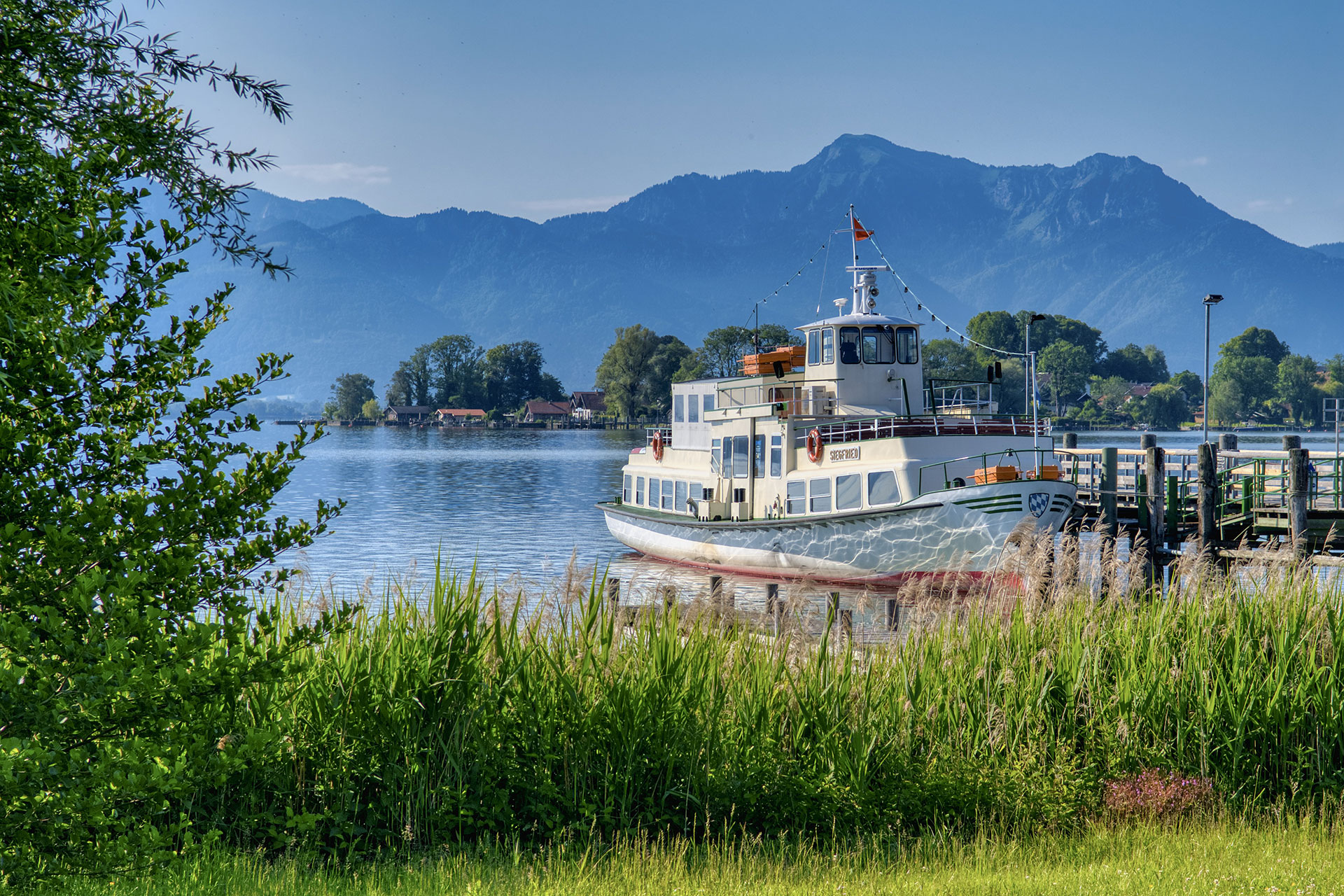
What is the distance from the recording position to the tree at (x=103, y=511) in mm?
3885

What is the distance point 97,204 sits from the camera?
495 centimetres

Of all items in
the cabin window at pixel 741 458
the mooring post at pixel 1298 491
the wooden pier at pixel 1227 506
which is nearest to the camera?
the mooring post at pixel 1298 491

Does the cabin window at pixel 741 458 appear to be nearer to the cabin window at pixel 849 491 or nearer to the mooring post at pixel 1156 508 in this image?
the cabin window at pixel 849 491

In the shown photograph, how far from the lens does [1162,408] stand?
19088 centimetres

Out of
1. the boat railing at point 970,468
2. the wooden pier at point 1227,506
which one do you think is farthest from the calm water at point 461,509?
the wooden pier at point 1227,506

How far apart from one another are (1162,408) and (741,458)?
18256cm

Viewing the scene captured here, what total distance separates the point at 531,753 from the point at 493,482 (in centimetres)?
6420

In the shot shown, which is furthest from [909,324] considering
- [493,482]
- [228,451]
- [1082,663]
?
[493,482]

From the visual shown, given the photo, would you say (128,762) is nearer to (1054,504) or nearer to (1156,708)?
(1156,708)

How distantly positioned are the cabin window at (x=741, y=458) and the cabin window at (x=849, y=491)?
3224 millimetres

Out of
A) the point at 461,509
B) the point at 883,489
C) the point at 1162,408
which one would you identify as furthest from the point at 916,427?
the point at 1162,408

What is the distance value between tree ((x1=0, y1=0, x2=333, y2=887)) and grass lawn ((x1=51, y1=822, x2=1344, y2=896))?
0.94m

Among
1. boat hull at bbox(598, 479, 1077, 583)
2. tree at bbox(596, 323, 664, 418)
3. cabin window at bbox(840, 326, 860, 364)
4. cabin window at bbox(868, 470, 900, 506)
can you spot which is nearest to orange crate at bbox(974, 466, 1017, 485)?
boat hull at bbox(598, 479, 1077, 583)

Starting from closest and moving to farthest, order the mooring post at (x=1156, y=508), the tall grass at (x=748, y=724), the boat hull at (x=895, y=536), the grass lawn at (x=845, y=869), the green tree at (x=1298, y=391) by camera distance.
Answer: the grass lawn at (x=845, y=869) < the tall grass at (x=748, y=724) < the mooring post at (x=1156, y=508) < the boat hull at (x=895, y=536) < the green tree at (x=1298, y=391)
